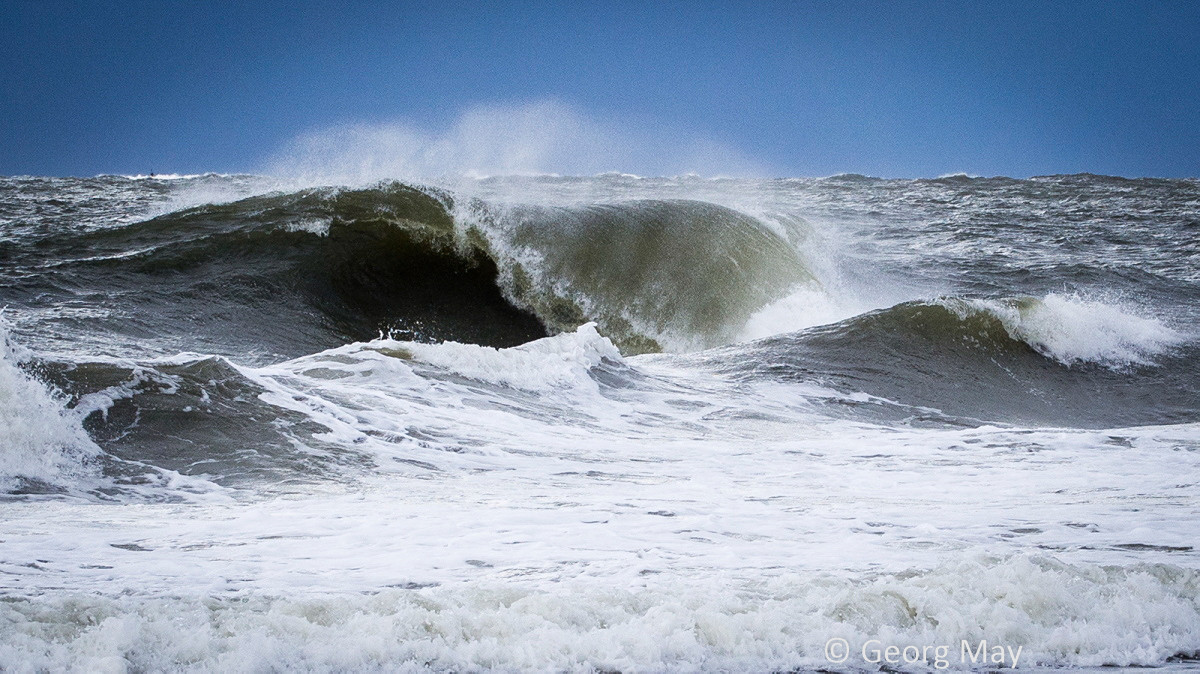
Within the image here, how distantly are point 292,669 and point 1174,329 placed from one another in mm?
11372

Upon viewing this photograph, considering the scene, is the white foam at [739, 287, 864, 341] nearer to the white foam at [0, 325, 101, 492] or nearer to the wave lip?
the wave lip

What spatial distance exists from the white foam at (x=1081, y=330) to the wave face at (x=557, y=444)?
0.04 metres

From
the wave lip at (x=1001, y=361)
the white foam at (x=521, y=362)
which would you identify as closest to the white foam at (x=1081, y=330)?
the wave lip at (x=1001, y=361)

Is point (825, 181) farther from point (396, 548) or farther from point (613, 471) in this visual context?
point (396, 548)

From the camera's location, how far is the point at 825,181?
26828mm

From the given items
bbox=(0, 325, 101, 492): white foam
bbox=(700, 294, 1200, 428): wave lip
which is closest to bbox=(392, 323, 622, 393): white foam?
bbox=(700, 294, 1200, 428): wave lip

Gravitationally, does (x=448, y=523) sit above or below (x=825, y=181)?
Answer: below

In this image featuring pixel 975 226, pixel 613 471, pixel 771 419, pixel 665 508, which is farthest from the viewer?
pixel 975 226

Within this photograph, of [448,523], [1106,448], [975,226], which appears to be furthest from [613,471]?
[975,226]

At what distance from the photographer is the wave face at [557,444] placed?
8.41ft

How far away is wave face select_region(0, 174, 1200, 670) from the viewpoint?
2562mm

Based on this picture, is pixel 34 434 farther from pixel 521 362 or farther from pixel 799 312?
pixel 799 312

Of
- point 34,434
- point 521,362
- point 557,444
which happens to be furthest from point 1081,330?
point 34,434

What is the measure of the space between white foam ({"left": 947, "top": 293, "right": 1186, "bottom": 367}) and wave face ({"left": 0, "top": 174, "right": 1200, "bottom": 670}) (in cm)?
4
